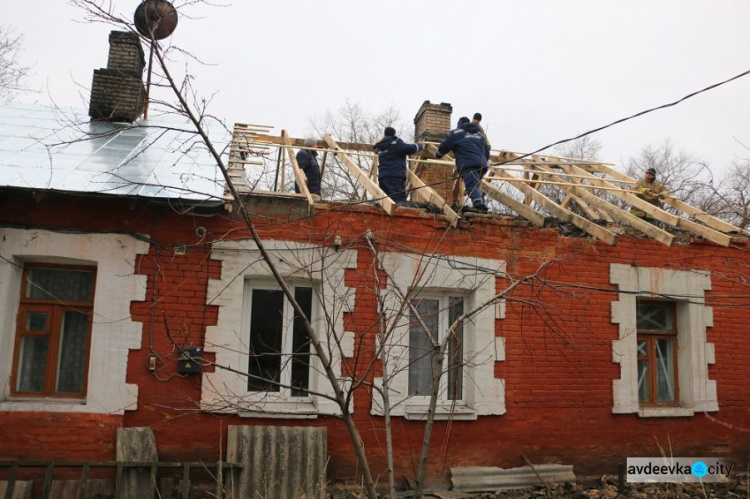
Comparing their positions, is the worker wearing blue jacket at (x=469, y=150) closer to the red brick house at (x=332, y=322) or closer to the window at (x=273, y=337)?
the red brick house at (x=332, y=322)

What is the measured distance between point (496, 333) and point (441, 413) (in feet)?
3.89

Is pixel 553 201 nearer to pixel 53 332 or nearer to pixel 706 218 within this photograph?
pixel 706 218

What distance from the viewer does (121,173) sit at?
730cm

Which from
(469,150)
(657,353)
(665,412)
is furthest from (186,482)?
(657,353)

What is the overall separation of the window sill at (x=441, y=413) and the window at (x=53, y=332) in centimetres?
362

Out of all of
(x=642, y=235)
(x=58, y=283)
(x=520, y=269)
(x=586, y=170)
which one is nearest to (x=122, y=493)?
(x=58, y=283)

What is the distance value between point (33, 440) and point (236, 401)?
6.71 feet

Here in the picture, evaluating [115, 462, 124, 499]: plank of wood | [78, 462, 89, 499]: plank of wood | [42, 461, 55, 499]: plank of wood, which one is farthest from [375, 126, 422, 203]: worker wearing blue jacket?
[42, 461, 55, 499]: plank of wood

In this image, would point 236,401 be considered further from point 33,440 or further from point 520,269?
point 520,269

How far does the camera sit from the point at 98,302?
6.93 meters

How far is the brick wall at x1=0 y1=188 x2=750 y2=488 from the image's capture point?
689cm

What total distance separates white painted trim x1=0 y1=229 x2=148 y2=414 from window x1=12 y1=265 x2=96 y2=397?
109mm

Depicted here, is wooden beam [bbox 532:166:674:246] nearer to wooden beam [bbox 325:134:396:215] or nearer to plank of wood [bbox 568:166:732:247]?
plank of wood [bbox 568:166:732:247]

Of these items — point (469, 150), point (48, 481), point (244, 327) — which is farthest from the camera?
point (469, 150)
